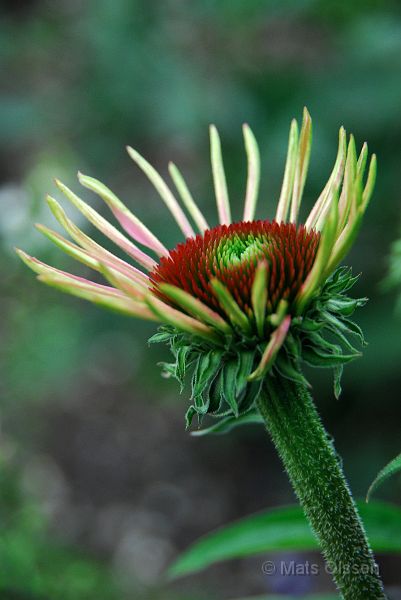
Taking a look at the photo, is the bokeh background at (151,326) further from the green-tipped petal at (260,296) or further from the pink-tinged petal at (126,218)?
the green-tipped petal at (260,296)

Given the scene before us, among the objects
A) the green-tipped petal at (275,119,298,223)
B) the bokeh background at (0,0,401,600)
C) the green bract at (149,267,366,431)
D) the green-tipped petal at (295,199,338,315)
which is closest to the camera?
the green-tipped petal at (295,199,338,315)

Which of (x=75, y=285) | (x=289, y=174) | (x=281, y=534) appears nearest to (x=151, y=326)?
→ (x=281, y=534)

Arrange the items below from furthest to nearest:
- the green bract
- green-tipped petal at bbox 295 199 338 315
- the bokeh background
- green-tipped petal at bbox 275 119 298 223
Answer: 1. the bokeh background
2. green-tipped petal at bbox 275 119 298 223
3. the green bract
4. green-tipped petal at bbox 295 199 338 315

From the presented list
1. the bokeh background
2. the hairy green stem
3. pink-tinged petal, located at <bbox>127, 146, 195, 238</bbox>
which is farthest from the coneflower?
the bokeh background

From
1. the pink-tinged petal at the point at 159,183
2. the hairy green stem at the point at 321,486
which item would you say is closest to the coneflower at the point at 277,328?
the hairy green stem at the point at 321,486

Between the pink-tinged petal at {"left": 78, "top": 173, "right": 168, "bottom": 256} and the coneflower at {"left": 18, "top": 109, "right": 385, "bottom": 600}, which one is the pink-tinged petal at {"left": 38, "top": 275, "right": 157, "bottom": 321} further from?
the pink-tinged petal at {"left": 78, "top": 173, "right": 168, "bottom": 256}

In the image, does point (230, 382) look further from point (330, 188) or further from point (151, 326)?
point (151, 326)
